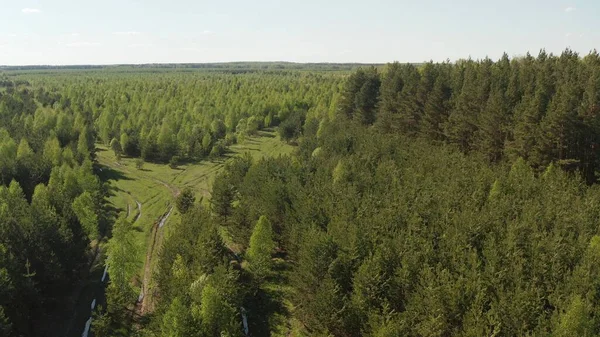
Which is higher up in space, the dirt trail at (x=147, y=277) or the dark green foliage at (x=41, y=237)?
the dark green foliage at (x=41, y=237)

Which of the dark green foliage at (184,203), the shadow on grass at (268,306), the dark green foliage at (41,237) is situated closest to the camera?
the shadow on grass at (268,306)

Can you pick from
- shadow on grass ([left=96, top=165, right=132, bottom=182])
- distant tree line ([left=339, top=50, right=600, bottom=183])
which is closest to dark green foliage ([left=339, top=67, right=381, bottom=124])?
distant tree line ([left=339, top=50, right=600, bottom=183])

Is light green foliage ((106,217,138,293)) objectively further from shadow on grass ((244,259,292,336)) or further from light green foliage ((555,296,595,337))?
light green foliage ((555,296,595,337))

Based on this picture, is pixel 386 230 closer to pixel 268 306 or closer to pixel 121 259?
pixel 268 306

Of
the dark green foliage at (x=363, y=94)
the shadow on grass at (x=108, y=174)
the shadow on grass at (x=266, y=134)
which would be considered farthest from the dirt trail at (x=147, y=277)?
the shadow on grass at (x=266, y=134)

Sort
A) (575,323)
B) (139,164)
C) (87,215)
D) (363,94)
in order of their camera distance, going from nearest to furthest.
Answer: (575,323)
(87,215)
(363,94)
(139,164)

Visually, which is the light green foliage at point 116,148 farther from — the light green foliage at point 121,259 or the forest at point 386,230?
the light green foliage at point 121,259

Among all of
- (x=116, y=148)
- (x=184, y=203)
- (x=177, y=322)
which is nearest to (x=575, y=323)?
(x=177, y=322)

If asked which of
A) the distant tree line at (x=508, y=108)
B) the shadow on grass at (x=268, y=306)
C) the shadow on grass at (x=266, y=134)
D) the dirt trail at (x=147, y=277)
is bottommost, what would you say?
the dirt trail at (x=147, y=277)

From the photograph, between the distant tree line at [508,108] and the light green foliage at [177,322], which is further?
the distant tree line at [508,108]
